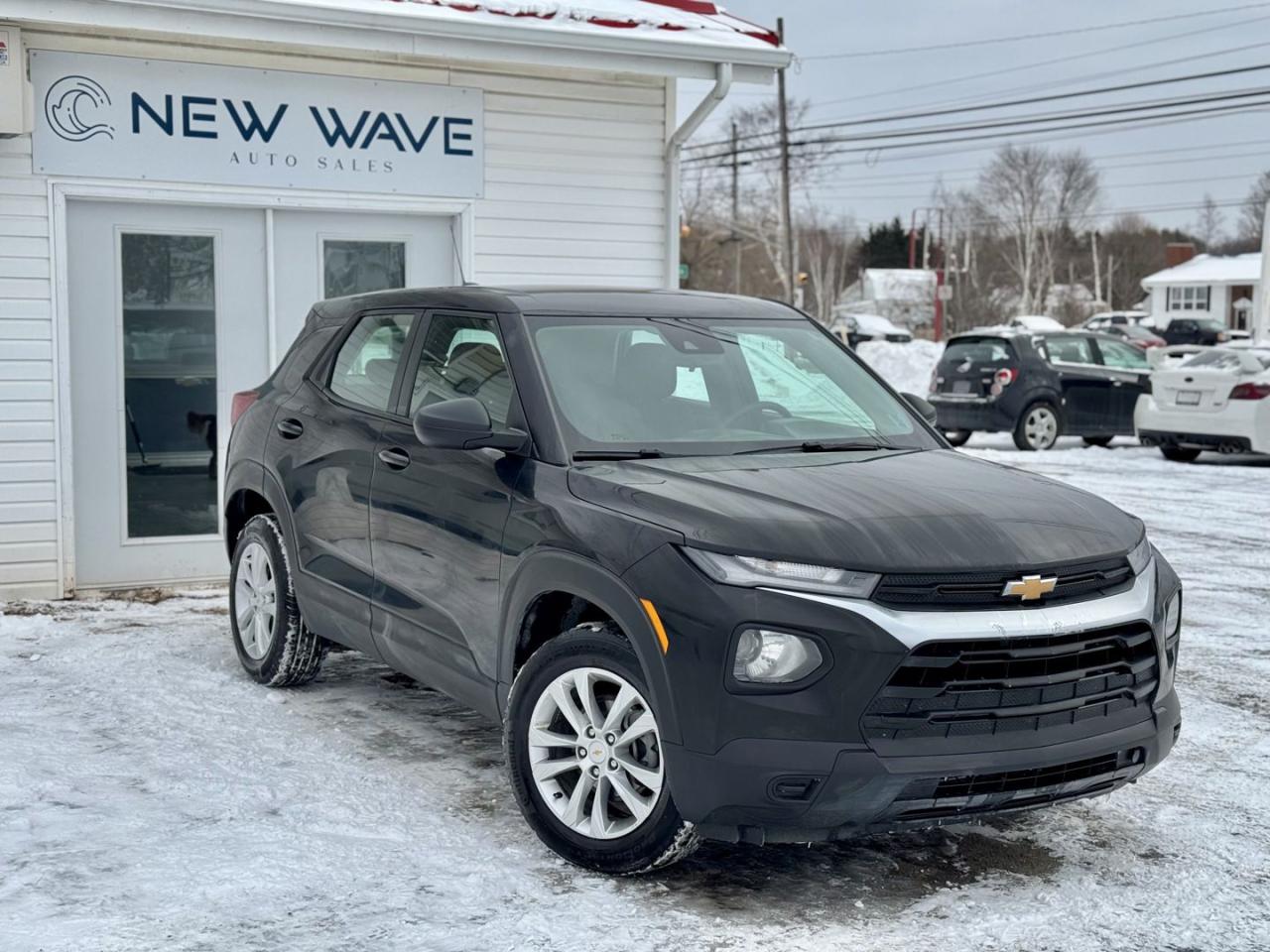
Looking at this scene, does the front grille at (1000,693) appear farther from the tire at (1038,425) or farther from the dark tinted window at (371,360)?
the tire at (1038,425)

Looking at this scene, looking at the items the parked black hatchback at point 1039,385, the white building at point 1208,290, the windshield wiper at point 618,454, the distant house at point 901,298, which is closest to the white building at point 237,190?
the windshield wiper at point 618,454

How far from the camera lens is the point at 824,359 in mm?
5789

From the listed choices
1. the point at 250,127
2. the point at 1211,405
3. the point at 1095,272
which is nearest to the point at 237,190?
the point at 250,127

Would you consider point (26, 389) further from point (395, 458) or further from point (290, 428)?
point (395, 458)

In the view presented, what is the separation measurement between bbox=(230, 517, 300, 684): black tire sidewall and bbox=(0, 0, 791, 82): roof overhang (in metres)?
3.34

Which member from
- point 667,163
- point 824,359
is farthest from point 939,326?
point 824,359

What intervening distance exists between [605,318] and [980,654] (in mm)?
2057

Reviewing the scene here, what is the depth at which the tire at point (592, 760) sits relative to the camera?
13.8ft

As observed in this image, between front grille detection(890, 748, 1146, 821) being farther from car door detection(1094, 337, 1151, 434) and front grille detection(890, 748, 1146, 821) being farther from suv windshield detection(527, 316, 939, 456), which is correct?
car door detection(1094, 337, 1151, 434)

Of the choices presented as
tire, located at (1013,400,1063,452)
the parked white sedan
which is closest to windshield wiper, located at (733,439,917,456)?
the parked white sedan

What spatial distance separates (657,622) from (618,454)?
891 millimetres

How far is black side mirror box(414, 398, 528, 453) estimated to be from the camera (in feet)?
15.9

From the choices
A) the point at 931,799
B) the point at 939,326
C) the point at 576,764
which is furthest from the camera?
the point at 939,326

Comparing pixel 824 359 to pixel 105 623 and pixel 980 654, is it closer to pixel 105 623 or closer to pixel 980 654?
pixel 980 654
